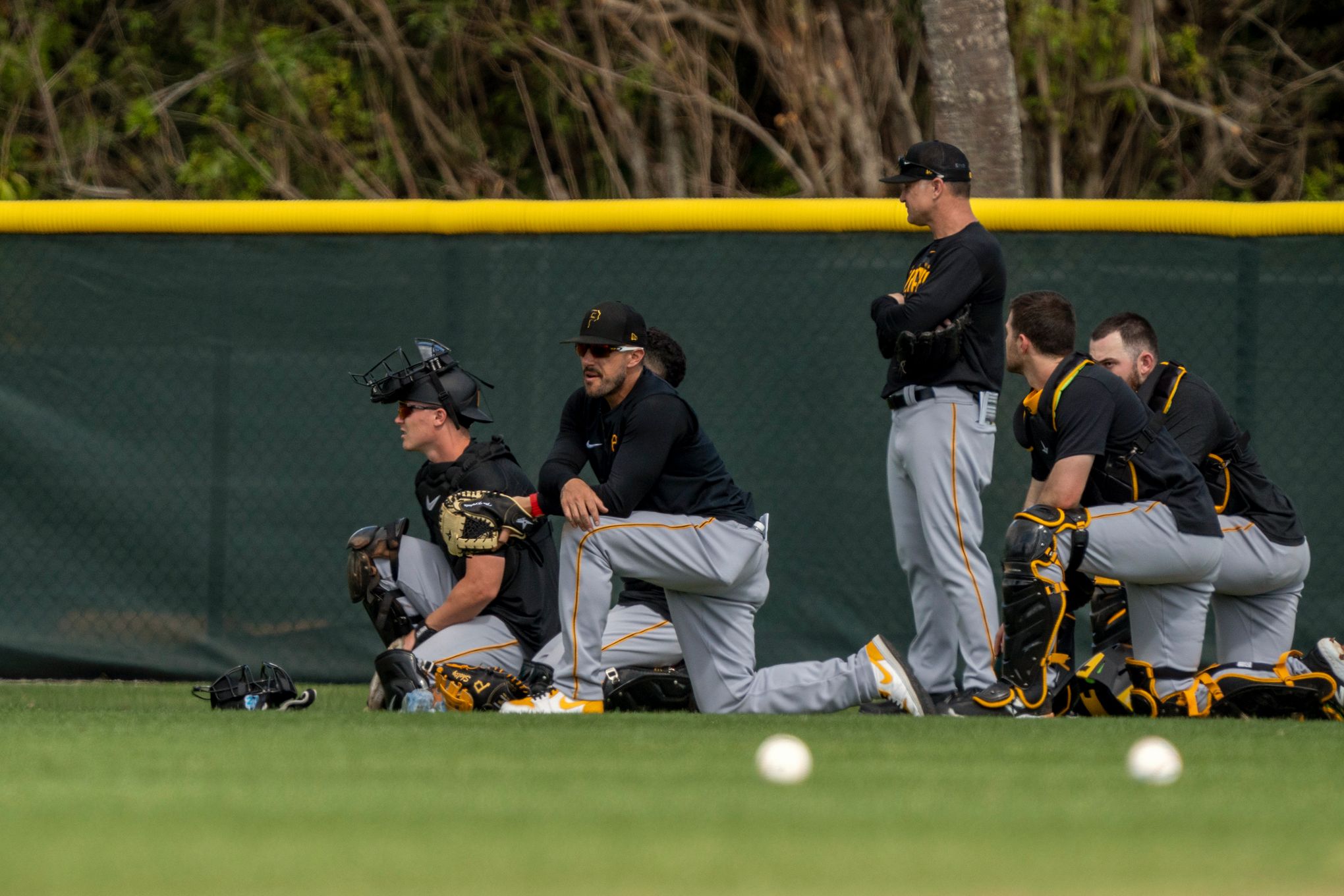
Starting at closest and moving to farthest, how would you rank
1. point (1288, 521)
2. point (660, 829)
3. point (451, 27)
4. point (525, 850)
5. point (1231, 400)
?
point (525, 850) → point (660, 829) → point (1288, 521) → point (1231, 400) → point (451, 27)

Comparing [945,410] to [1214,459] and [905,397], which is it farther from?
[1214,459]

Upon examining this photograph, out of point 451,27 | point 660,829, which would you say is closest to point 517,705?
point 660,829

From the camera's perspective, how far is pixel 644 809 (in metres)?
3.78

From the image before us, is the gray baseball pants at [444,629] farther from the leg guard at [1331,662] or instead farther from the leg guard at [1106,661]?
the leg guard at [1331,662]

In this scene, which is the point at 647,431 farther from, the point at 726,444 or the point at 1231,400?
the point at 1231,400

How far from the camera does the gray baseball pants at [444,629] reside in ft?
21.1

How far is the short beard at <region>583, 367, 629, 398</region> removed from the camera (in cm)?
622

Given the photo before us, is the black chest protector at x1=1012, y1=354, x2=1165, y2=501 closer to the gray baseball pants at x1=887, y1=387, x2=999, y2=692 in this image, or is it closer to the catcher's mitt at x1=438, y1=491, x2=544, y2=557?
the gray baseball pants at x1=887, y1=387, x2=999, y2=692

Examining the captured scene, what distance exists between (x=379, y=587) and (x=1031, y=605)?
2.51m

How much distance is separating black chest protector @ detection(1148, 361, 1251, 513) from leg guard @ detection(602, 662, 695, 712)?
2.08 meters

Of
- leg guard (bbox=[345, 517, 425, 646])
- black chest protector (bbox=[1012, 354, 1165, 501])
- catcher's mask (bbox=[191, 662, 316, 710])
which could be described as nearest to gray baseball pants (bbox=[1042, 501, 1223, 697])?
black chest protector (bbox=[1012, 354, 1165, 501])

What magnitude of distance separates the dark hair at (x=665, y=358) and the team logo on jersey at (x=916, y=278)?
3.28 ft

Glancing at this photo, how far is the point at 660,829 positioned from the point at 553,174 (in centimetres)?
986

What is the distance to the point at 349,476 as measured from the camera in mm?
7914
